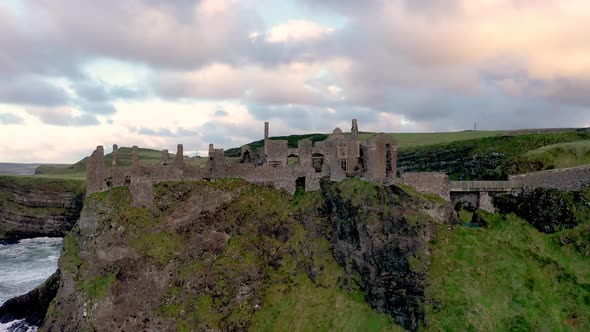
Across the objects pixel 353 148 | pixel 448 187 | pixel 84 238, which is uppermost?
pixel 353 148

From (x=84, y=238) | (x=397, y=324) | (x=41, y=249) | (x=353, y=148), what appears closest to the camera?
(x=397, y=324)

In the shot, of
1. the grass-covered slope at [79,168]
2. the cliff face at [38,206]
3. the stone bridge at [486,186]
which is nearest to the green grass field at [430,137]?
the stone bridge at [486,186]

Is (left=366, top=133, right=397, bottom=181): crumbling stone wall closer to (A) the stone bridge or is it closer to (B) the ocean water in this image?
(A) the stone bridge

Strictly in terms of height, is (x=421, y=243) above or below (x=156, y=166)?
below

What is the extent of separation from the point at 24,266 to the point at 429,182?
52.9m

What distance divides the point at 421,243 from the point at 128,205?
76.8 ft

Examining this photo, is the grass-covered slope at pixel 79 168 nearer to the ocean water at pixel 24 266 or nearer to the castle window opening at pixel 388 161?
the ocean water at pixel 24 266

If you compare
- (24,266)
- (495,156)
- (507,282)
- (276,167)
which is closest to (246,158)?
(276,167)

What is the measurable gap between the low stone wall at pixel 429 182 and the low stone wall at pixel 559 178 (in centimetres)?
563

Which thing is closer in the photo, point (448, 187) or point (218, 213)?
point (448, 187)

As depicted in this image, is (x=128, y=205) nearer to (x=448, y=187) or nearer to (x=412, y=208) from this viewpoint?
(x=412, y=208)

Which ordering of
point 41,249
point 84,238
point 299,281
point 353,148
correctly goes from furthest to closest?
point 41,249 → point 353,148 → point 84,238 → point 299,281

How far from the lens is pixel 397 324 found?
3612 cm

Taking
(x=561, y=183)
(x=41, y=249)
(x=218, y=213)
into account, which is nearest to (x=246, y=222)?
(x=218, y=213)
